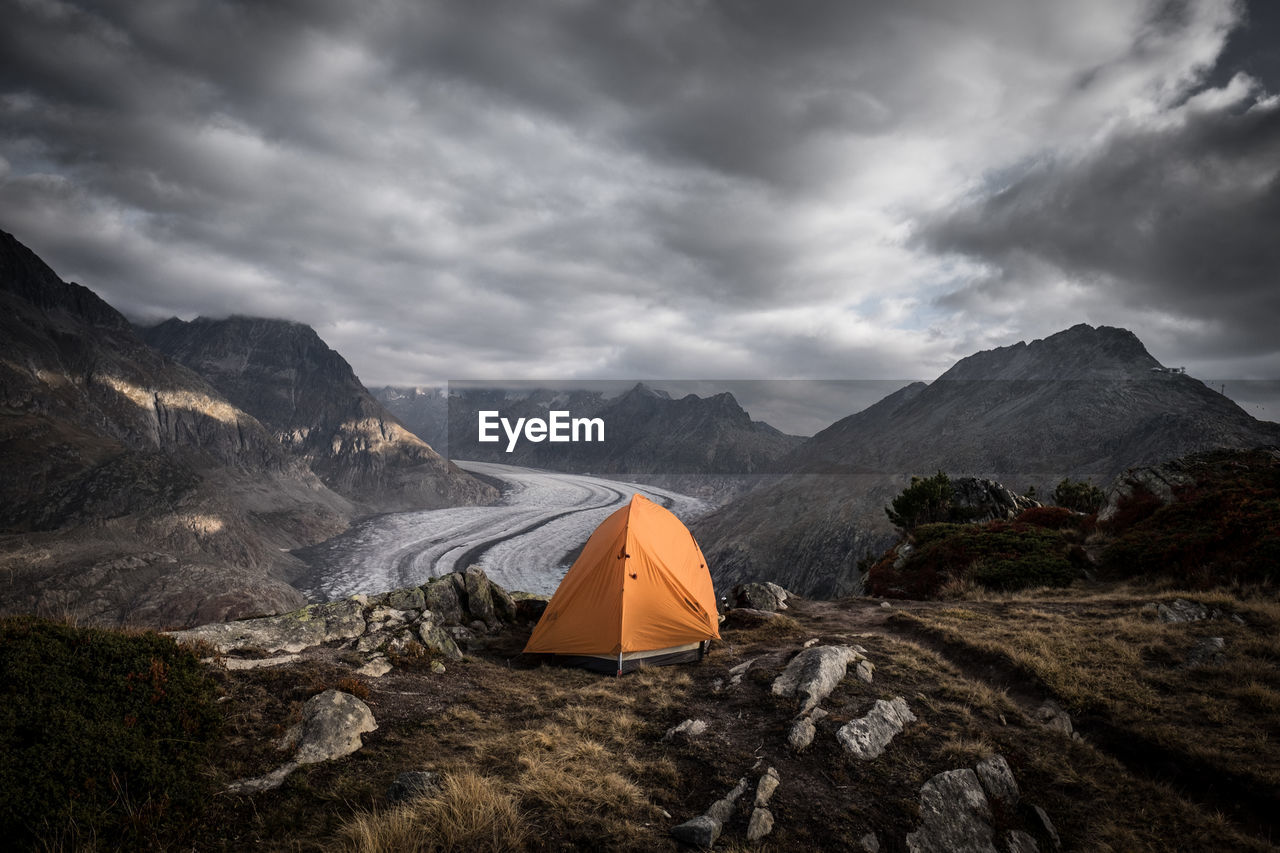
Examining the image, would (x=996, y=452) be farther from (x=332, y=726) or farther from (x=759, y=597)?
(x=332, y=726)

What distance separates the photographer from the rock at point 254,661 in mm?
9609

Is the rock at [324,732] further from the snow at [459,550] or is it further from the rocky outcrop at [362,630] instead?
the snow at [459,550]

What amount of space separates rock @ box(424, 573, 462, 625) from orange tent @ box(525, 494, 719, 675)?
10.7 ft

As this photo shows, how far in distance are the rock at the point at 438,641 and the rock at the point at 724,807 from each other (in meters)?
9.02

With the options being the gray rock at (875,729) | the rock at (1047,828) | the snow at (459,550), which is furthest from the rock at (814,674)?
the snow at (459,550)

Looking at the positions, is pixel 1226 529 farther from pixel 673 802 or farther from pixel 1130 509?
pixel 673 802

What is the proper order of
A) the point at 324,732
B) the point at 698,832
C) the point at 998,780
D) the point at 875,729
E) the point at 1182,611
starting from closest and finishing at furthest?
the point at 698,832
the point at 998,780
the point at 324,732
the point at 875,729
the point at 1182,611

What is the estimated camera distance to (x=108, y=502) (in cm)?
12069

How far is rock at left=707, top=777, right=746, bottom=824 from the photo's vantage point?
20.1ft

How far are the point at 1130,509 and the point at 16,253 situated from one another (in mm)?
322748

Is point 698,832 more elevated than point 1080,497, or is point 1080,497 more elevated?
point 1080,497

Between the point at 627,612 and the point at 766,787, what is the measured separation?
7.30 meters

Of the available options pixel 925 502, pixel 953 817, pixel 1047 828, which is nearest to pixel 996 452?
pixel 925 502

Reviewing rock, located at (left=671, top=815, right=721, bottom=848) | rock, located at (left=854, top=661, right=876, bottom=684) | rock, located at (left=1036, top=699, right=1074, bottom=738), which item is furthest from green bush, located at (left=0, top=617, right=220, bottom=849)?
rock, located at (left=1036, top=699, right=1074, bottom=738)
